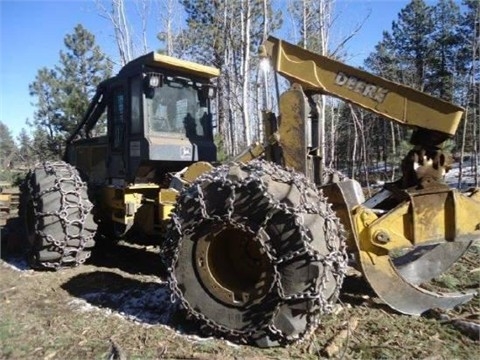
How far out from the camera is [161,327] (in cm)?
385

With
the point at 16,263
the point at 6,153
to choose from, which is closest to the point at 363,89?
the point at 16,263

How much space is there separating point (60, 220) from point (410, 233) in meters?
3.96

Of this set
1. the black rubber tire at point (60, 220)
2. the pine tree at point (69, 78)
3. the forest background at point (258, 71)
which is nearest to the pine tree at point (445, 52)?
the forest background at point (258, 71)

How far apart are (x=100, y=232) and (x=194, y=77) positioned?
2.85 metres

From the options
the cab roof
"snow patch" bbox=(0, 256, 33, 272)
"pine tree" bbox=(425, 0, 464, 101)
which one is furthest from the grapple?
"pine tree" bbox=(425, 0, 464, 101)

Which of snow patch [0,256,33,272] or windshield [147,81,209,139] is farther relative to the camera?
snow patch [0,256,33,272]

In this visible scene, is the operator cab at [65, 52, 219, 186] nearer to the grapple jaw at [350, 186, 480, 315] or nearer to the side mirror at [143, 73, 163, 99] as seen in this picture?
the side mirror at [143, 73, 163, 99]

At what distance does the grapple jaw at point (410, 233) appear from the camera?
3910 millimetres

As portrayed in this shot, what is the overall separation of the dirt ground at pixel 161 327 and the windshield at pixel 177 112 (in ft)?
6.36

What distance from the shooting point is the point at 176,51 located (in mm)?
25141

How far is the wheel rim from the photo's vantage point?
11.5 feet

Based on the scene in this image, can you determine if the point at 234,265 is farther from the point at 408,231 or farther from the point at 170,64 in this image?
the point at 170,64

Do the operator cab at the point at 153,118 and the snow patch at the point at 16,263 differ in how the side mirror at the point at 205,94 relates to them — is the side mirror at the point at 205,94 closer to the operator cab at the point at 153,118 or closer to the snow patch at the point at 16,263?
the operator cab at the point at 153,118

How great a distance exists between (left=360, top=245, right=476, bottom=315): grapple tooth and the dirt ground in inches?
3.7
